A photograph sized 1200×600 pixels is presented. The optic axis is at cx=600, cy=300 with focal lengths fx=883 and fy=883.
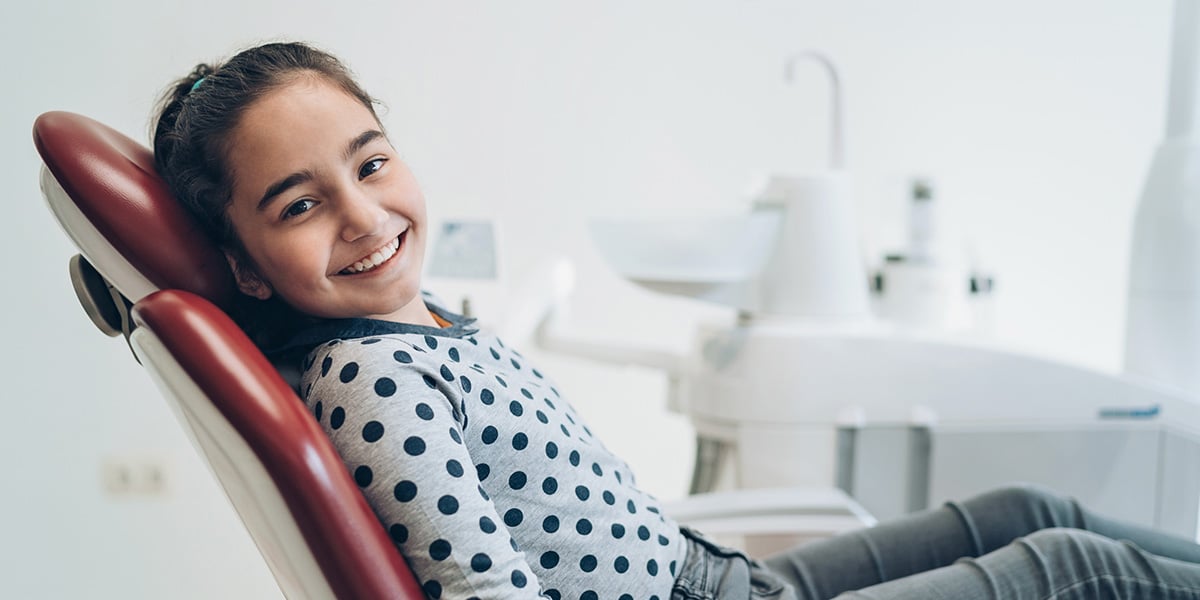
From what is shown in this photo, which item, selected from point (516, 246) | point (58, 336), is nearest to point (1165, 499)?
point (516, 246)

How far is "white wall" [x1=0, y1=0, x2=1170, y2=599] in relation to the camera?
205cm

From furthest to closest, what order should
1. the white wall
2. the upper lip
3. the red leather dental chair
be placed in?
the white wall → the upper lip → the red leather dental chair

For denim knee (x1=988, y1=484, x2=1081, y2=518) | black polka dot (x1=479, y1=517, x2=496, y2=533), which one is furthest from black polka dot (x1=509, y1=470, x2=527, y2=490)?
denim knee (x1=988, y1=484, x2=1081, y2=518)

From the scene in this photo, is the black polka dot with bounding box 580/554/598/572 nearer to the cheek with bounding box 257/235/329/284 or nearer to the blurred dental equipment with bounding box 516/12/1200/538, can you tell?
the cheek with bounding box 257/235/329/284

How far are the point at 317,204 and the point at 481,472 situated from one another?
29 centimetres

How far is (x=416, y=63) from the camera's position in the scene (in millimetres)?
2119

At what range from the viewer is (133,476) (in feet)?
7.28

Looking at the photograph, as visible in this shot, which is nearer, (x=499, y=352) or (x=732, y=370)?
(x=499, y=352)

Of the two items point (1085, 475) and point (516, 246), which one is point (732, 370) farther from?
point (516, 246)

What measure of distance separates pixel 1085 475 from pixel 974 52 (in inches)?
48.1

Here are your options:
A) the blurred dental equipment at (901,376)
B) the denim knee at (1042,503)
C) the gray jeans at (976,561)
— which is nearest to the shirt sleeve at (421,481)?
the gray jeans at (976,561)

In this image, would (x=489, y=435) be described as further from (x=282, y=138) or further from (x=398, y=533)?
A: (x=282, y=138)

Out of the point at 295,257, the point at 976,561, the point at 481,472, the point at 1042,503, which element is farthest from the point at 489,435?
the point at 1042,503

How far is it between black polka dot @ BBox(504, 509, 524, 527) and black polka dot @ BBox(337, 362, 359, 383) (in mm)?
197
